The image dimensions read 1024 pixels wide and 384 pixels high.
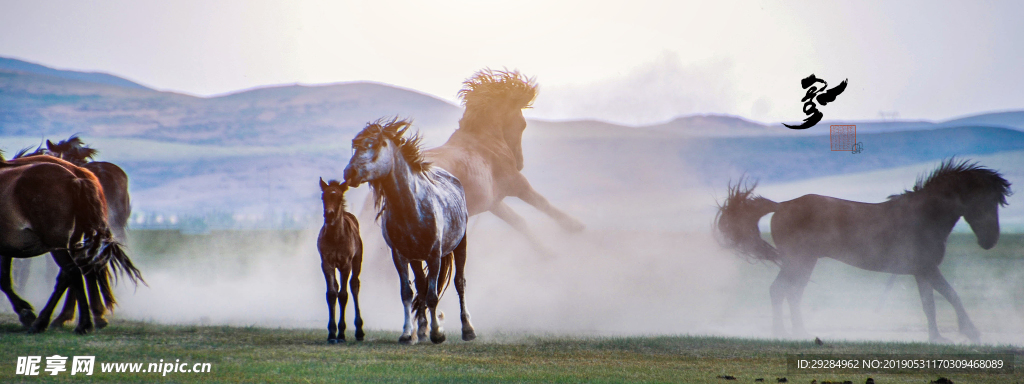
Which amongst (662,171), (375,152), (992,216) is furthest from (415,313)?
(662,171)

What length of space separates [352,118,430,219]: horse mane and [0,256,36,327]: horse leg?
4610 millimetres

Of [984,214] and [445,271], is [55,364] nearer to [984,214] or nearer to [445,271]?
[445,271]

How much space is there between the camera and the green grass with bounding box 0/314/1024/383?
6879 millimetres

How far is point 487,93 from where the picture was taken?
1605cm

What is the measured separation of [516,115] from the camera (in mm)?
16438

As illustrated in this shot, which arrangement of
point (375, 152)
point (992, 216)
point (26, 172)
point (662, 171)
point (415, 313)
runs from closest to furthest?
point (375, 152), point (26, 172), point (415, 313), point (992, 216), point (662, 171)

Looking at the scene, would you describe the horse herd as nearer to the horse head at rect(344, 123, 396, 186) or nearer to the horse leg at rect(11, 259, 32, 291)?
the horse head at rect(344, 123, 396, 186)

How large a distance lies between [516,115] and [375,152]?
802cm

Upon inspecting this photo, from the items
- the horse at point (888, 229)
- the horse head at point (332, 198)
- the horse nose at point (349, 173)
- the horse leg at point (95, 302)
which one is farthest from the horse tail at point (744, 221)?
the horse leg at point (95, 302)

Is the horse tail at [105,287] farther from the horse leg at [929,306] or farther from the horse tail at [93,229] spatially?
the horse leg at [929,306]

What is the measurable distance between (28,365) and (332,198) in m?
3.57

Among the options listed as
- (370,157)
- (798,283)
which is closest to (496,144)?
(798,283)

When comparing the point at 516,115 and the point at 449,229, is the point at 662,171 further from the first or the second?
the point at 449,229

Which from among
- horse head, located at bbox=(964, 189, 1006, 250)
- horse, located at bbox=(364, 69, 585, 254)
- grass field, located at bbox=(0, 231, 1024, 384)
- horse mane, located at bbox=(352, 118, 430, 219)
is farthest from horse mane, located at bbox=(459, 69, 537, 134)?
horse head, located at bbox=(964, 189, 1006, 250)
